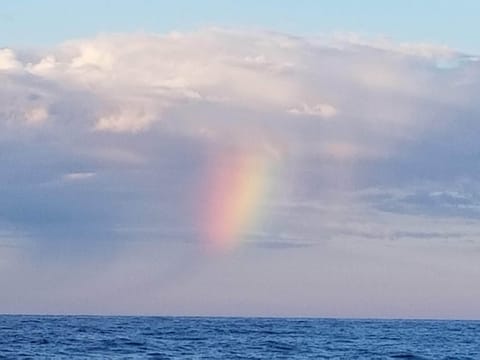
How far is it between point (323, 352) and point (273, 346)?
6545 mm

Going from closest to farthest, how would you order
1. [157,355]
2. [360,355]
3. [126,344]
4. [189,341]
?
[157,355]
[360,355]
[126,344]
[189,341]

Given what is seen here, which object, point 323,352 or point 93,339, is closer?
point 323,352

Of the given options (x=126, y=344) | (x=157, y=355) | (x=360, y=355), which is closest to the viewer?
(x=157, y=355)

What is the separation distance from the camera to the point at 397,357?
76.7 metres

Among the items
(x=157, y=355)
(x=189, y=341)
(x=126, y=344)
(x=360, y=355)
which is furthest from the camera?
(x=189, y=341)

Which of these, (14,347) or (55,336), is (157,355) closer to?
(14,347)

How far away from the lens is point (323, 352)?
262 feet

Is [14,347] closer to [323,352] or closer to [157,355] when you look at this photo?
[157,355]

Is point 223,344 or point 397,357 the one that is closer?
point 397,357

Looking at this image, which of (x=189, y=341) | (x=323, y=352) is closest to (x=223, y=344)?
(x=189, y=341)

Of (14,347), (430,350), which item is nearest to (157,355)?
(14,347)

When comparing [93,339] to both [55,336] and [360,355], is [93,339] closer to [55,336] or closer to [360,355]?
[55,336]

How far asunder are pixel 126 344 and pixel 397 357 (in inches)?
787

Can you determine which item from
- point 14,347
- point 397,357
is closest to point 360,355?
point 397,357
